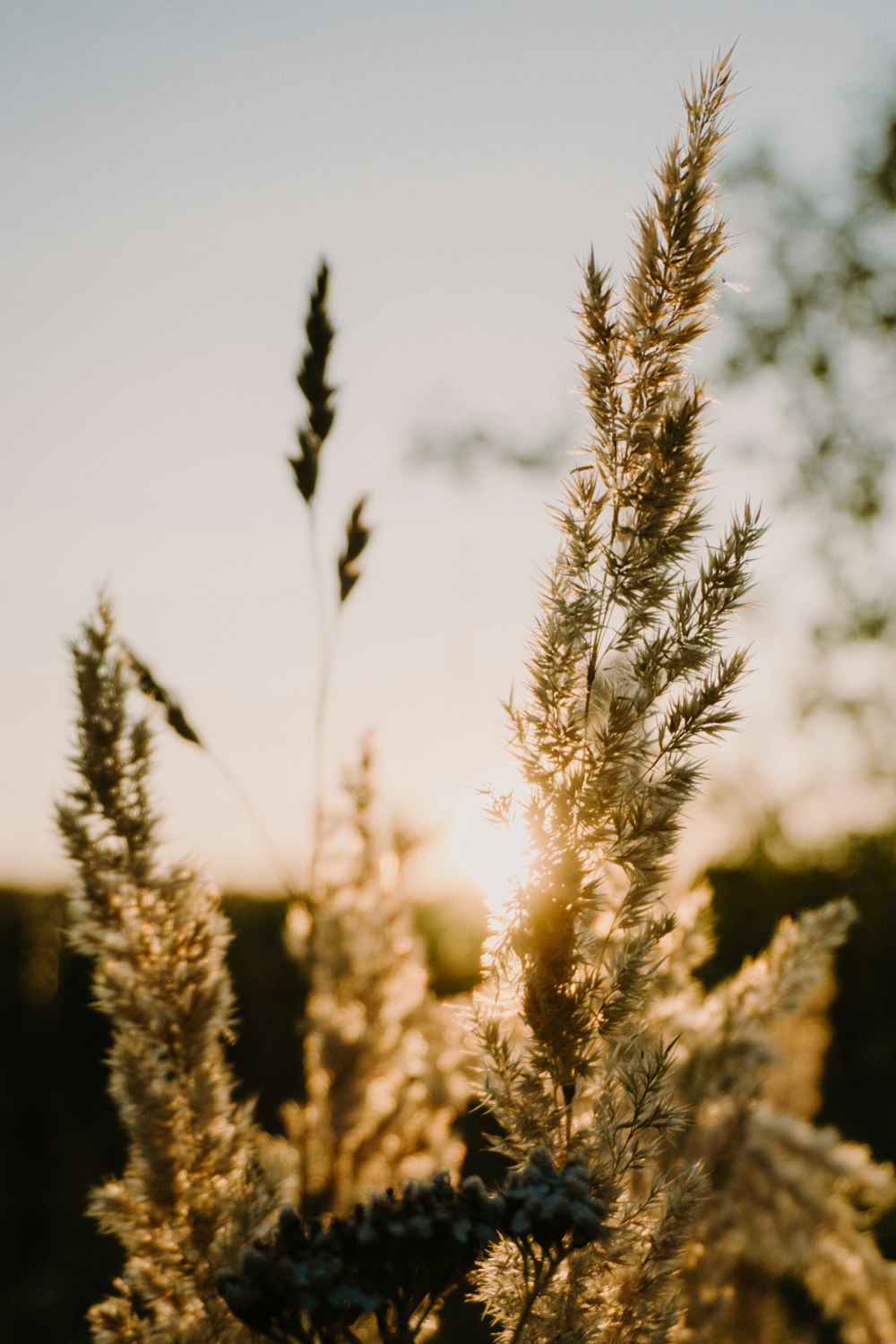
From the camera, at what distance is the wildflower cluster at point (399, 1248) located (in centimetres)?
138

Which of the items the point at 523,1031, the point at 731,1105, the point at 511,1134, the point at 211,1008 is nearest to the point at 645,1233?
the point at 511,1134

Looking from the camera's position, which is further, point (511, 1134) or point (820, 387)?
point (820, 387)

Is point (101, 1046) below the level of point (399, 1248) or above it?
above

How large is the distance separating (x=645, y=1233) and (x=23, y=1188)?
6.87 meters

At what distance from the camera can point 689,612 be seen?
1664 mm

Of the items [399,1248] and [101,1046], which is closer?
[399,1248]

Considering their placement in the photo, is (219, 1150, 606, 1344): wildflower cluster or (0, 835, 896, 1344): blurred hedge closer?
(219, 1150, 606, 1344): wildflower cluster

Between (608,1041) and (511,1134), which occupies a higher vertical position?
(608,1041)

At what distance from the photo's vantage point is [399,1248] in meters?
1.44

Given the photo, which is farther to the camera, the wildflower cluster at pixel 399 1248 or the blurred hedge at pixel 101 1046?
the blurred hedge at pixel 101 1046

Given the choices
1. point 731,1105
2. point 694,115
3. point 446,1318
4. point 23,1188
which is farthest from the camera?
point 23,1188

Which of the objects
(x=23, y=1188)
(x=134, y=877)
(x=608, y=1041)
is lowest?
(x=23, y=1188)

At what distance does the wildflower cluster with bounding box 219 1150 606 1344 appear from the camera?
1.38 m

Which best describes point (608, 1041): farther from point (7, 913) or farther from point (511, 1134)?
point (7, 913)
